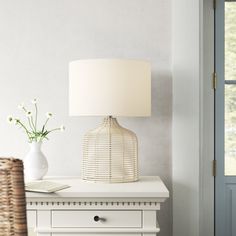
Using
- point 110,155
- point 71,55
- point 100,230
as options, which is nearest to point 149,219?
point 100,230

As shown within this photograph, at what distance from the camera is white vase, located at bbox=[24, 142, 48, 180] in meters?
2.43

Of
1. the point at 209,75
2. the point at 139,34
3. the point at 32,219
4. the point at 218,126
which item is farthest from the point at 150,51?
the point at 32,219

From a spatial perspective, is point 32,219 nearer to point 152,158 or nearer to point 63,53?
point 152,158

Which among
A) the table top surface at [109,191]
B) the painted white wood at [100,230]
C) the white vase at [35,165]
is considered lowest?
the painted white wood at [100,230]

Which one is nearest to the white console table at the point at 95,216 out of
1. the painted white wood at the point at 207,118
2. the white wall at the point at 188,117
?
the white wall at the point at 188,117

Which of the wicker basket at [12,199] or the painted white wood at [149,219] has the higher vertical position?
the wicker basket at [12,199]

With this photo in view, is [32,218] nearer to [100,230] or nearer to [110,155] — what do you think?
[100,230]

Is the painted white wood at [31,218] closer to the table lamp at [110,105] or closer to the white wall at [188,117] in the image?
the table lamp at [110,105]

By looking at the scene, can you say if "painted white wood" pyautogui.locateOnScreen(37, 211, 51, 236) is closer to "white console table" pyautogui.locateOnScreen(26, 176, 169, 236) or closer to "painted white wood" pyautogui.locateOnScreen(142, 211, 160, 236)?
"white console table" pyautogui.locateOnScreen(26, 176, 169, 236)

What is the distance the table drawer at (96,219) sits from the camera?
2.21 m

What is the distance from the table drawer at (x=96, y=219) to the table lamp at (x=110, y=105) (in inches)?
8.8

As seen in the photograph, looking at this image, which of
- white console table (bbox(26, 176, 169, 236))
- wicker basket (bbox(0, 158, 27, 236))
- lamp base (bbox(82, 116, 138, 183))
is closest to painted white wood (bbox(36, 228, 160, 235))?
white console table (bbox(26, 176, 169, 236))

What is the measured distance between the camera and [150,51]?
2740mm

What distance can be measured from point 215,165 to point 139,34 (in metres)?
0.97
